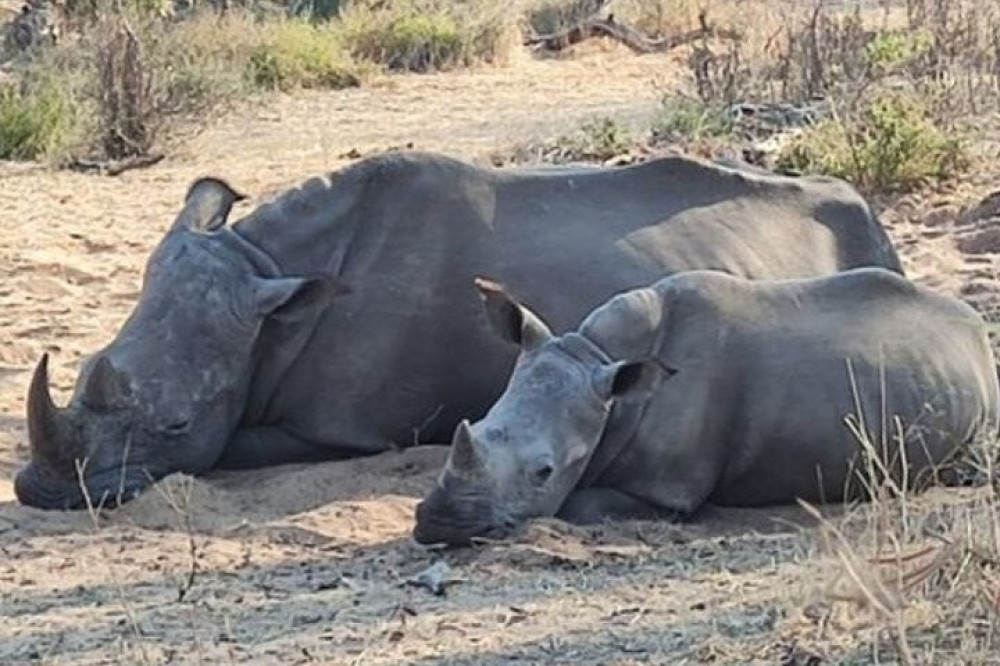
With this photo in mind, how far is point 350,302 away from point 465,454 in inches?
63.9

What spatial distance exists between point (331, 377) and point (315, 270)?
1.39 ft

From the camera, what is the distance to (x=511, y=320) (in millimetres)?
7824

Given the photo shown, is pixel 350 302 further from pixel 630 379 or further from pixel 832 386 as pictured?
pixel 832 386

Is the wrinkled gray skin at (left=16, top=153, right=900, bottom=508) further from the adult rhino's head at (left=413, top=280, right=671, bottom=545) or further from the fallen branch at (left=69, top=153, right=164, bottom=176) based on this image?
the fallen branch at (left=69, top=153, right=164, bottom=176)

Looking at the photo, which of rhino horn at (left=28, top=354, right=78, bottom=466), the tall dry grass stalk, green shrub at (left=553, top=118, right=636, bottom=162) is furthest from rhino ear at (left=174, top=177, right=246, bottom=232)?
green shrub at (left=553, top=118, right=636, bottom=162)

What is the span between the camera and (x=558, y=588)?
21.2 feet

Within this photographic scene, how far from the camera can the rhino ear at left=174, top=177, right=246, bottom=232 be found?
8875 millimetres

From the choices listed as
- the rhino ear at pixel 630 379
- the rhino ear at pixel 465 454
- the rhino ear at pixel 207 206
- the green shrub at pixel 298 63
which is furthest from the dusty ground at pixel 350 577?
the green shrub at pixel 298 63

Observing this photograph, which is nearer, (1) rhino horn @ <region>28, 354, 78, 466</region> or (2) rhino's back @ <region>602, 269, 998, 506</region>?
(1) rhino horn @ <region>28, 354, 78, 466</region>

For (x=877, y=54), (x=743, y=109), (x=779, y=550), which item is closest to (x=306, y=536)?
(x=779, y=550)

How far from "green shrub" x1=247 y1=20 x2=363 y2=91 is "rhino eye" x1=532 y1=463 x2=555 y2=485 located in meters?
13.3

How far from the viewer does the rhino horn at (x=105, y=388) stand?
7.96 meters

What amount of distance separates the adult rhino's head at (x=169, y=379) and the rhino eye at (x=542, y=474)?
132cm

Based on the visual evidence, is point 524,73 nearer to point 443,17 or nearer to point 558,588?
point 443,17
